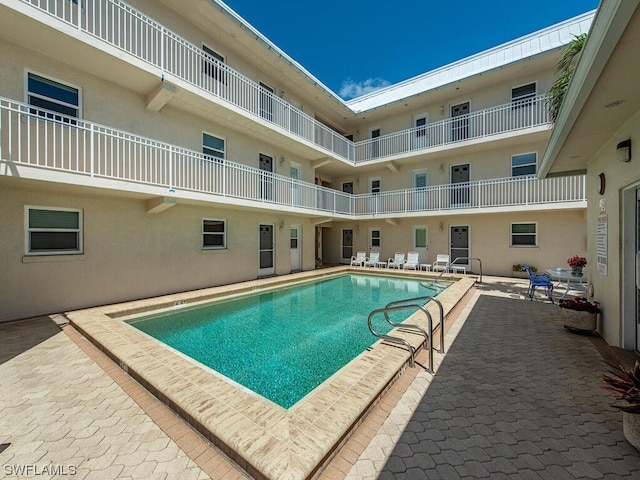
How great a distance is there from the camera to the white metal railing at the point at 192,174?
639cm

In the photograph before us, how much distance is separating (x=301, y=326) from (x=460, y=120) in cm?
1424

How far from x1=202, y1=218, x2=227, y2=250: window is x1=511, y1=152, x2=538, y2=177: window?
568 inches

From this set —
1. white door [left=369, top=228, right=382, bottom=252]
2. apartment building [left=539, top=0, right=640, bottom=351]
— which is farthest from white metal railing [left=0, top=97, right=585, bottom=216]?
apartment building [left=539, top=0, right=640, bottom=351]

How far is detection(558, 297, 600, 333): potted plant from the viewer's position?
554 cm

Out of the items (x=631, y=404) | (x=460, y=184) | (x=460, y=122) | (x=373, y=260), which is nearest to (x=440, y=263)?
(x=373, y=260)

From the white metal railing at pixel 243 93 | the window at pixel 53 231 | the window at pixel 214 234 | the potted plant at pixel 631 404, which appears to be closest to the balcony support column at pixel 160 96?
the white metal railing at pixel 243 93

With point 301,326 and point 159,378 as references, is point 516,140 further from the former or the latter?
point 159,378

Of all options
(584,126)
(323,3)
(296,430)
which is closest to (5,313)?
(296,430)

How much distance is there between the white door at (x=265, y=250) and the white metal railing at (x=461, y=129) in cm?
784

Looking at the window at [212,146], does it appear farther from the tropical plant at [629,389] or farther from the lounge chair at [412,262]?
the tropical plant at [629,389]

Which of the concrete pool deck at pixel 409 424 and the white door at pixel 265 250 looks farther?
the white door at pixel 265 250

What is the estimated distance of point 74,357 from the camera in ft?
15.7

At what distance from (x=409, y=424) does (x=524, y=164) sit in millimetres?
15118

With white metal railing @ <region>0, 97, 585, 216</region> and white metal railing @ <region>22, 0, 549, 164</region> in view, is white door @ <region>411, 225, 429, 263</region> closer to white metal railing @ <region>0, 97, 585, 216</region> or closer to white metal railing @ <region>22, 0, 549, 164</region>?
white metal railing @ <region>0, 97, 585, 216</region>
